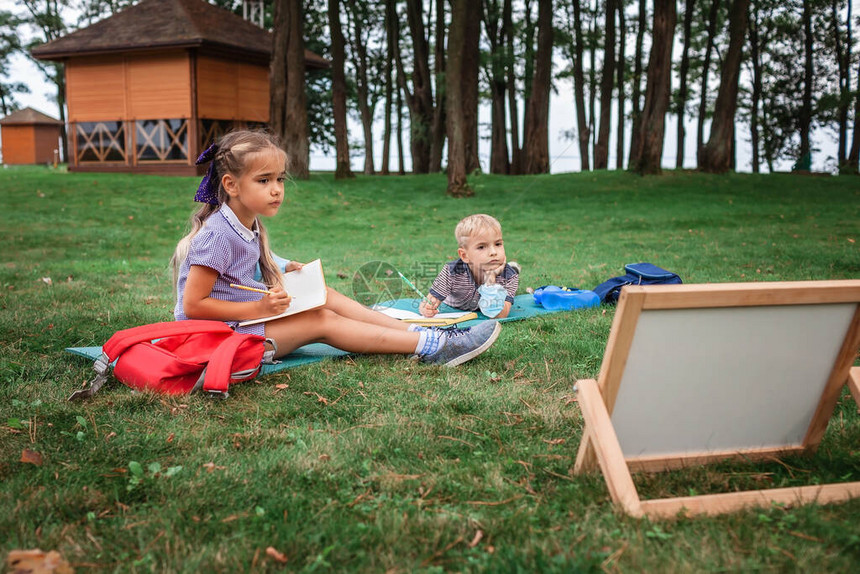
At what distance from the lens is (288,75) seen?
55.6 feet

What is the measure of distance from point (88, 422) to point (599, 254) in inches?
290

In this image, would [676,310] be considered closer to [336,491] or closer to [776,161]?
[336,491]

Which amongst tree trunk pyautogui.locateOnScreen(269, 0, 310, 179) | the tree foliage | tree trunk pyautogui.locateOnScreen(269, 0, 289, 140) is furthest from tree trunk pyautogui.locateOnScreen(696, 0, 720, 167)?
tree trunk pyautogui.locateOnScreen(269, 0, 289, 140)

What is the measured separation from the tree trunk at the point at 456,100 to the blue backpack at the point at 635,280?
1051 centimetres

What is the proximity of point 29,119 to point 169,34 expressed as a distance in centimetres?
1748

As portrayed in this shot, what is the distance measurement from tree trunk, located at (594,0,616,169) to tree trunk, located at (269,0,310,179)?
11.9 meters

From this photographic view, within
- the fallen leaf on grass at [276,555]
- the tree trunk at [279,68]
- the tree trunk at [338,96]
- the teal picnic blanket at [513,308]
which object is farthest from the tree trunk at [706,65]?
the fallen leaf on grass at [276,555]

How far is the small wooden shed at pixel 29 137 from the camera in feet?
112

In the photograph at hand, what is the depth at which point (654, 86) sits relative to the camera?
17.2 meters

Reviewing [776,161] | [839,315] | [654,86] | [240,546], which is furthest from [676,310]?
[776,161]

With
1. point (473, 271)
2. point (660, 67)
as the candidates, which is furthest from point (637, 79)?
point (473, 271)

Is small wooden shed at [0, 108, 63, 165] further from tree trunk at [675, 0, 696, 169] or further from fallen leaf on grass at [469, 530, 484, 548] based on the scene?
fallen leaf on grass at [469, 530, 484, 548]

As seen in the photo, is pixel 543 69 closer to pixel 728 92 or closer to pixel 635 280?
pixel 728 92

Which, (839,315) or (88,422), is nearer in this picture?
(839,315)
